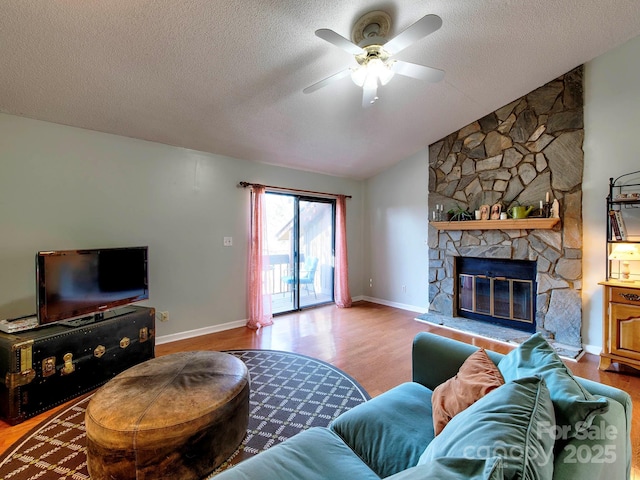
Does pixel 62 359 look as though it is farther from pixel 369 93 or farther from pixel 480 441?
pixel 369 93

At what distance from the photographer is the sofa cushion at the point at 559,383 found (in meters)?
0.84

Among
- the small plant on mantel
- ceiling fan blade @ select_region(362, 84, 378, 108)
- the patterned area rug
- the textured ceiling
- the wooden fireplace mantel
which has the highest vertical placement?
the textured ceiling

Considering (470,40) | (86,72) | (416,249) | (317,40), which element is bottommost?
(416,249)

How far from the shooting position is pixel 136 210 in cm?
331

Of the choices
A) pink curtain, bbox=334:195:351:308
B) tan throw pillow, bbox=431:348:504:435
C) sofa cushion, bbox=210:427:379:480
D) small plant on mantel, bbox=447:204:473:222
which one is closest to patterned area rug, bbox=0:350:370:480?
sofa cushion, bbox=210:427:379:480

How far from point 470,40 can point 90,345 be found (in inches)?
166

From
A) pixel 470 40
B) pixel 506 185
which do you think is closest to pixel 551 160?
pixel 506 185

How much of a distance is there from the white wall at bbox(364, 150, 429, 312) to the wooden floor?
443mm

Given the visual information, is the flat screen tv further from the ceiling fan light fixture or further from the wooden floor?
the ceiling fan light fixture

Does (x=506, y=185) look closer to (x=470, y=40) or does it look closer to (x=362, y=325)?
(x=470, y=40)

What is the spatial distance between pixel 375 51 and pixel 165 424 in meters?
2.57

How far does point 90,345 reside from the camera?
242 cm

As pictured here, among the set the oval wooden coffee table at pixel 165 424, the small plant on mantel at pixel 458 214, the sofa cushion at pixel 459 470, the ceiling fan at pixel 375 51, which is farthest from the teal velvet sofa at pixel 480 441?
the small plant on mantel at pixel 458 214

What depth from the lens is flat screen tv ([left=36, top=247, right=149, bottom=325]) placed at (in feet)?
7.54
